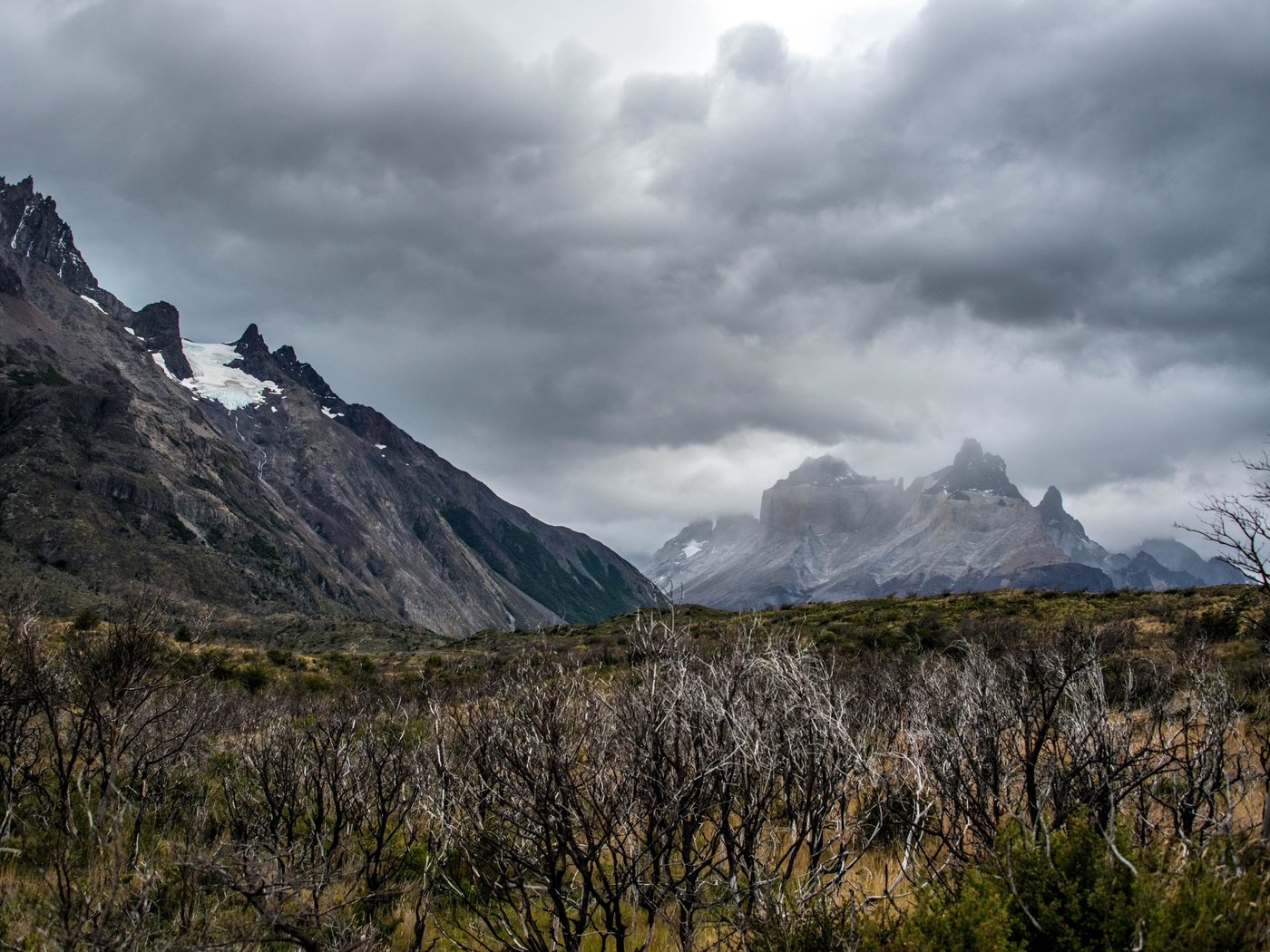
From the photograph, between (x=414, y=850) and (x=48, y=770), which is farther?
(x=48, y=770)

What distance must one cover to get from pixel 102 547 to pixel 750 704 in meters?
148

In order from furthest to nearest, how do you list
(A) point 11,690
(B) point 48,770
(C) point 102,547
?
(C) point 102,547, (B) point 48,770, (A) point 11,690

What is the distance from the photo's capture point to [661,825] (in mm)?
5484

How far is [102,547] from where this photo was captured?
120312 mm

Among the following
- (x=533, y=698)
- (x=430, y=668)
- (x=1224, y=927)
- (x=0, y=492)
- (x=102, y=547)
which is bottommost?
(x=430, y=668)

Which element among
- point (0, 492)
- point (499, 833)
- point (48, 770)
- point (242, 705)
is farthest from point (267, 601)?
point (499, 833)

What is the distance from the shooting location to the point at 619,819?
5.92 metres

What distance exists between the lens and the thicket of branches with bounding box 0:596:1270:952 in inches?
159

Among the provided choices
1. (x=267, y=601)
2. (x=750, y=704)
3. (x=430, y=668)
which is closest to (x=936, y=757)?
(x=750, y=704)

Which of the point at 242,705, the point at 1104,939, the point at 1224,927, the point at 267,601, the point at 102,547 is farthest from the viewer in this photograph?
the point at 267,601

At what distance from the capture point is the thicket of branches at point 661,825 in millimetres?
4035

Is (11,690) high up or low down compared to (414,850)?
up

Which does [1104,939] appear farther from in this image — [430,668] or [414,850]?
[430,668]

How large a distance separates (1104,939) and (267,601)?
165m
